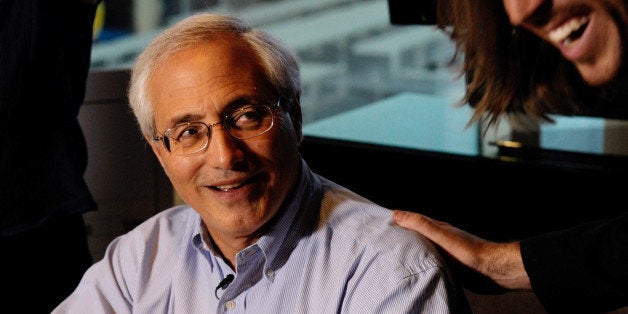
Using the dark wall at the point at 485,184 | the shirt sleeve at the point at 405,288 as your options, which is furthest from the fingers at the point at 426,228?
the dark wall at the point at 485,184

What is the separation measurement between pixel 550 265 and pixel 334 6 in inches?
223

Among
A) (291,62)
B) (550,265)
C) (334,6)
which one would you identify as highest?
(291,62)

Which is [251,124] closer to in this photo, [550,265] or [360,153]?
[550,265]

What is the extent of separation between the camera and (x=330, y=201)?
1.84 meters

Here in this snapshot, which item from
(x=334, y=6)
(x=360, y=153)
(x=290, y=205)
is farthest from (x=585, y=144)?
(x=334, y=6)

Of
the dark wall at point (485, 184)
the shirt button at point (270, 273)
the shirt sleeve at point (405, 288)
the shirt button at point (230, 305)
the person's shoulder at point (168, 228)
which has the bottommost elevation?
the dark wall at point (485, 184)

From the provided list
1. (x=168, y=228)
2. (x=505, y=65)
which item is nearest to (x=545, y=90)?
(x=505, y=65)

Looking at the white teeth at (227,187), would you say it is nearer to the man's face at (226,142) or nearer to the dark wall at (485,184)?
the man's face at (226,142)

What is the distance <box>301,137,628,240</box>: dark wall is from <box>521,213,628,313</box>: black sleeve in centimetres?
137

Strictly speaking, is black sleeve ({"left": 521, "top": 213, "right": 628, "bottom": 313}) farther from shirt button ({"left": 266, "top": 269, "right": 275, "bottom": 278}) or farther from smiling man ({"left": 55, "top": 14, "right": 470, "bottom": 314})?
shirt button ({"left": 266, "top": 269, "right": 275, "bottom": 278})

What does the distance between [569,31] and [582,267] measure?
0.56 m

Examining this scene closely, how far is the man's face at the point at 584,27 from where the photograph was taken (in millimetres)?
1202

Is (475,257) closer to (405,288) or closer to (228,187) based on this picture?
(405,288)

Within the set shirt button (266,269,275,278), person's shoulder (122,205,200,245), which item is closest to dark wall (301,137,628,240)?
person's shoulder (122,205,200,245)
